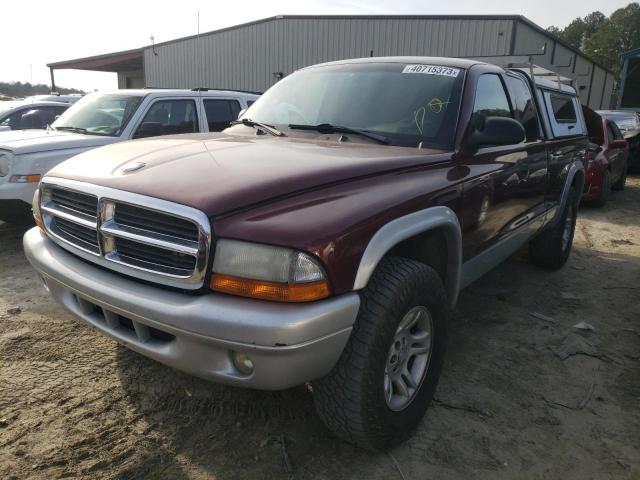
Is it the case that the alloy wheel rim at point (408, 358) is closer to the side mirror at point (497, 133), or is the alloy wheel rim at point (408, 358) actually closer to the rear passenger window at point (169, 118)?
the side mirror at point (497, 133)

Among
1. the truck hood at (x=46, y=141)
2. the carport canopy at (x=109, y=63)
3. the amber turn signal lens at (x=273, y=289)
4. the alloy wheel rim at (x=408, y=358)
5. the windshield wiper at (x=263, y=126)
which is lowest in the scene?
the alloy wheel rim at (x=408, y=358)

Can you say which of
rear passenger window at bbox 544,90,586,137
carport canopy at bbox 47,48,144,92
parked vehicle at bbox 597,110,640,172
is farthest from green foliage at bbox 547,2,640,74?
rear passenger window at bbox 544,90,586,137

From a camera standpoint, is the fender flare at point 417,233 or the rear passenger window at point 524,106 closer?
the fender flare at point 417,233

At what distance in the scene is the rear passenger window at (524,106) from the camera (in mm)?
3629

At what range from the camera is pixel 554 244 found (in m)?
5.04

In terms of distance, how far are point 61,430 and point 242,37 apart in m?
19.5

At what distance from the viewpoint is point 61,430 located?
237 cm

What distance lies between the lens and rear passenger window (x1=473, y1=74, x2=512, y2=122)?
3.05 metres

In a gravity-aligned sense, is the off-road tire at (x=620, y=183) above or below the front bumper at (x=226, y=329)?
below

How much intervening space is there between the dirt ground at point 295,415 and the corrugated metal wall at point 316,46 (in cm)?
1233

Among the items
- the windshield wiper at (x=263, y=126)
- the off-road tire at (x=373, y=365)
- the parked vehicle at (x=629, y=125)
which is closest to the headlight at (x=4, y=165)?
the windshield wiper at (x=263, y=126)

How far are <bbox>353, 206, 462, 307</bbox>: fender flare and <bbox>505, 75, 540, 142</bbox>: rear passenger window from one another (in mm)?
1522

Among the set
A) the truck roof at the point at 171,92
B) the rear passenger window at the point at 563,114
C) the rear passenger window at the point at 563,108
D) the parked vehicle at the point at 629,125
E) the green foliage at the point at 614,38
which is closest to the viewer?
the rear passenger window at the point at 563,114

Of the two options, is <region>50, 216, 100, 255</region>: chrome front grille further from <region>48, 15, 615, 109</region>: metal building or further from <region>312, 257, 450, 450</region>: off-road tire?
<region>48, 15, 615, 109</region>: metal building
